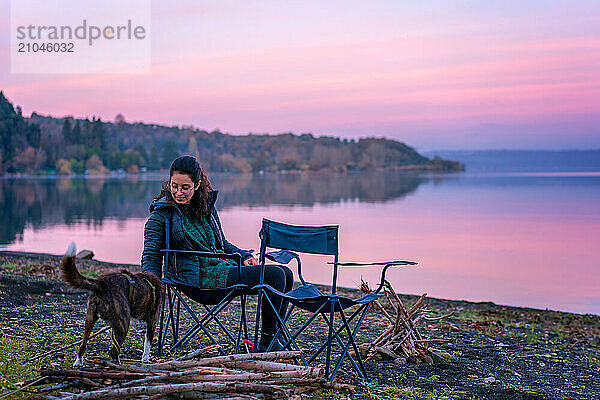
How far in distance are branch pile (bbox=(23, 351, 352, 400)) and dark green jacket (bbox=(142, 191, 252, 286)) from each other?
2.28 feet

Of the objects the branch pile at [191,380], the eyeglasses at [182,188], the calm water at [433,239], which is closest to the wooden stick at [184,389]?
the branch pile at [191,380]

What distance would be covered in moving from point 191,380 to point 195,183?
1408 millimetres

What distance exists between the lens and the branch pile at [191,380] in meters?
3.15

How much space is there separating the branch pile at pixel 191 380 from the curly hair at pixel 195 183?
1080mm

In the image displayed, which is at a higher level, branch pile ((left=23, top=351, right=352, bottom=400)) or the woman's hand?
the woman's hand

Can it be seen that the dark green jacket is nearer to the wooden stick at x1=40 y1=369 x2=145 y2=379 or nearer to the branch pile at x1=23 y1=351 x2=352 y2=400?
the branch pile at x1=23 y1=351 x2=352 y2=400

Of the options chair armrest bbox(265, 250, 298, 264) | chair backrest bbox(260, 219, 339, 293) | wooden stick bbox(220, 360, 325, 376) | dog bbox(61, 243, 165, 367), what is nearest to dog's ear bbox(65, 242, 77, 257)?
dog bbox(61, 243, 165, 367)

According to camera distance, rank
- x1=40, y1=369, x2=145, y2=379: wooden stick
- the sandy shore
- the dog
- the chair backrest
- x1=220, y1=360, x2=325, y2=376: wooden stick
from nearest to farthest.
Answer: x1=40, y1=369, x2=145, y2=379: wooden stick, the dog, x1=220, y1=360, x2=325, y2=376: wooden stick, the sandy shore, the chair backrest

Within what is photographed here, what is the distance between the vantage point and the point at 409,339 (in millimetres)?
4645

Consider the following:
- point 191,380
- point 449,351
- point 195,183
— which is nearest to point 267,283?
point 195,183

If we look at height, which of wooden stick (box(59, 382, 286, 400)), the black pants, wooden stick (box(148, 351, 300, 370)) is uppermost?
the black pants

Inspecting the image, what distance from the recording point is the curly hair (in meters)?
4.23

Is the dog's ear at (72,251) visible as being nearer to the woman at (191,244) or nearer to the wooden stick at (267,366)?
the woman at (191,244)

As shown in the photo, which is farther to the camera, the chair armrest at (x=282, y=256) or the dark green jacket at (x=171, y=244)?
the chair armrest at (x=282, y=256)
